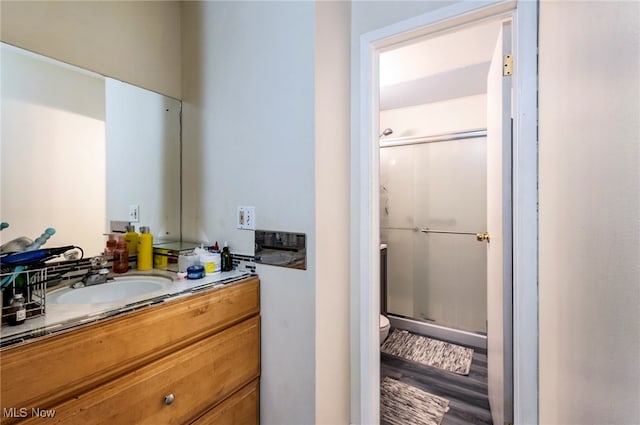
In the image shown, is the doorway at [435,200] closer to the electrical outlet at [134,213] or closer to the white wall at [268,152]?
the white wall at [268,152]

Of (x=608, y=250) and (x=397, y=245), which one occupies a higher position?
(x=608, y=250)

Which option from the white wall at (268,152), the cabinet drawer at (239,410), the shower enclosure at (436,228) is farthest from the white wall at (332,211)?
the shower enclosure at (436,228)

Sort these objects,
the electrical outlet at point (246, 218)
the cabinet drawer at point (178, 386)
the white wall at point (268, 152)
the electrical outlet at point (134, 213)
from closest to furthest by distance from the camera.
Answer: the cabinet drawer at point (178, 386) → the white wall at point (268, 152) → the electrical outlet at point (246, 218) → the electrical outlet at point (134, 213)

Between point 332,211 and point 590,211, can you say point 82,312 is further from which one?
point 590,211

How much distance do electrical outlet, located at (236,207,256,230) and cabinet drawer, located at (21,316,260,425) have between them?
1.42 feet

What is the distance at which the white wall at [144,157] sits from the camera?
1383 millimetres

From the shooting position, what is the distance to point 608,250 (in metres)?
0.57

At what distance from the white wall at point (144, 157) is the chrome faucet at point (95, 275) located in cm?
18

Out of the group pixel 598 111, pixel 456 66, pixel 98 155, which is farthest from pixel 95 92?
pixel 456 66

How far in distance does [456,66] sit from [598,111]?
172 cm

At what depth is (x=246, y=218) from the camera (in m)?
1.35

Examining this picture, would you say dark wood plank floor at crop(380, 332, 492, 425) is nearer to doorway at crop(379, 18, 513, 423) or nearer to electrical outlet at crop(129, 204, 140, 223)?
doorway at crop(379, 18, 513, 423)

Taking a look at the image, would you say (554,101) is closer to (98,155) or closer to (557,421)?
(557,421)

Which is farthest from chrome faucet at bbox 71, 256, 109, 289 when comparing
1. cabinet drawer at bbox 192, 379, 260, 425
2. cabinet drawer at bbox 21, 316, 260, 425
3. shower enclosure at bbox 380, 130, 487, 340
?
shower enclosure at bbox 380, 130, 487, 340
